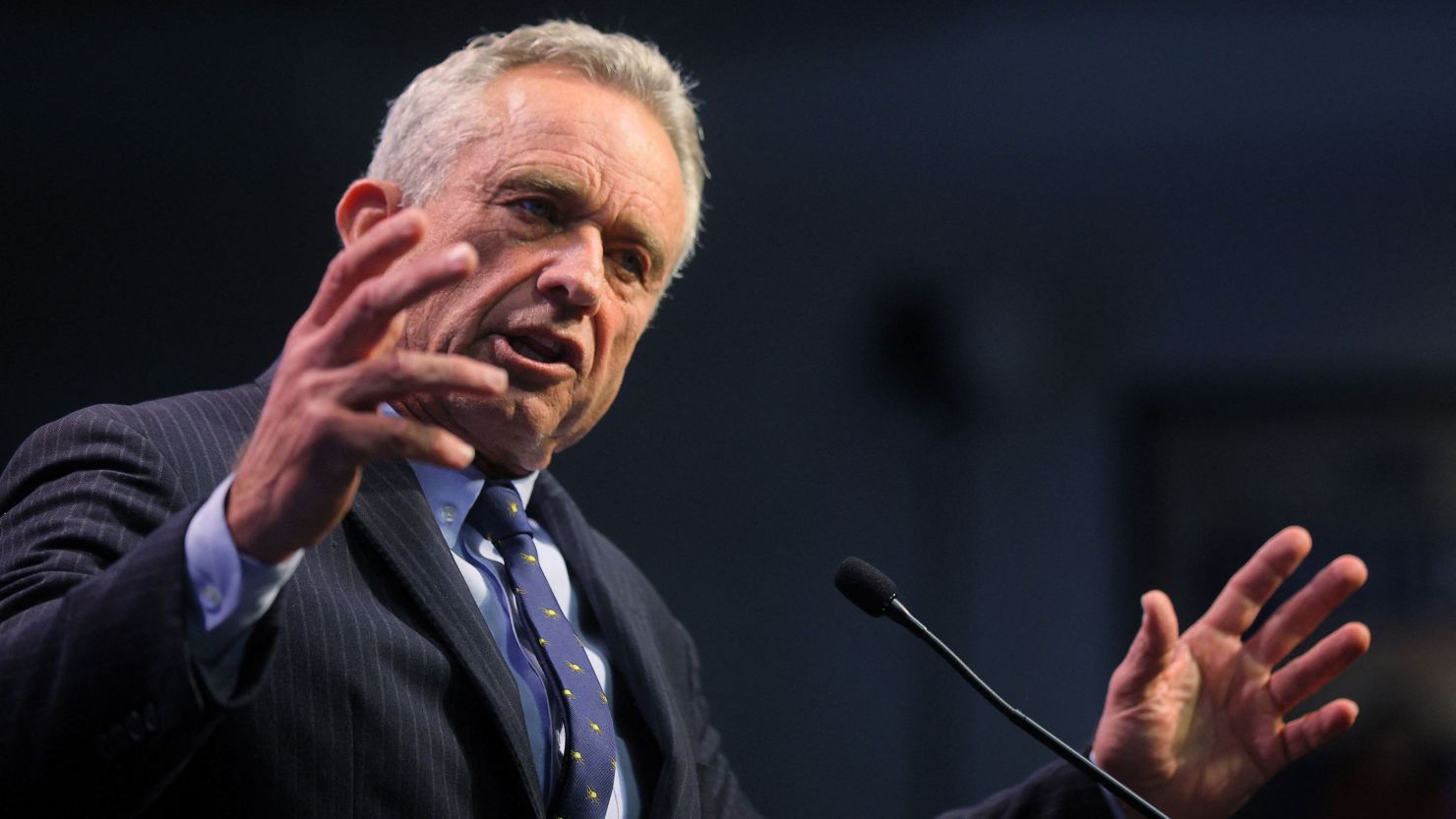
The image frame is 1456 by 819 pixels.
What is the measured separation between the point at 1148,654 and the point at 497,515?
0.76 m

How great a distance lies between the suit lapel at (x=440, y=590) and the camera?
1.22 metres

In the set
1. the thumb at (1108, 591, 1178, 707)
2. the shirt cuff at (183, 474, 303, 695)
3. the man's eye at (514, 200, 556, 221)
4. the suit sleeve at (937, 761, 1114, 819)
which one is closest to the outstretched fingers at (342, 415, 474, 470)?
the shirt cuff at (183, 474, 303, 695)

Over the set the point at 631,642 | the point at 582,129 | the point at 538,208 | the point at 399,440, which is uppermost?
the point at 582,129

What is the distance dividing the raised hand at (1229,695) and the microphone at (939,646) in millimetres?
161

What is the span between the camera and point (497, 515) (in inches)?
57.9

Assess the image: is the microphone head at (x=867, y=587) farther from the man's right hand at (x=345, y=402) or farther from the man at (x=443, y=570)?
the man's right hand at (x=345, y=402)

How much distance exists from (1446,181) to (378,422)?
102 inches

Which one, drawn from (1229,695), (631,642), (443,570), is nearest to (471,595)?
(443,570)

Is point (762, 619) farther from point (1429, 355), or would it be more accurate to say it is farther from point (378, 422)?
point (378, 422)

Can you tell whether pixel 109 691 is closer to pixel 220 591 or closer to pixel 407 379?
pixel 220 591

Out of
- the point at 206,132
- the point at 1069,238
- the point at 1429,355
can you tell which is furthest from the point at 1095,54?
the point at 206,132

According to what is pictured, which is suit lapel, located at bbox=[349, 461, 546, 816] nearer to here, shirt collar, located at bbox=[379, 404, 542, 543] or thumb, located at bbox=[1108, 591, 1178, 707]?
shirt collar, located at bbox=[379, 404, 542, 543]

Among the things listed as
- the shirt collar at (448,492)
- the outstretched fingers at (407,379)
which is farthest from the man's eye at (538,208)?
the outstretched fingers at (407,379)

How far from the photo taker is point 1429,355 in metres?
2.67
